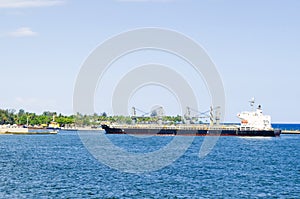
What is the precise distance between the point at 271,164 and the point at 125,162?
977 inches

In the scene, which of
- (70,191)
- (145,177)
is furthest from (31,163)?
(70,191)

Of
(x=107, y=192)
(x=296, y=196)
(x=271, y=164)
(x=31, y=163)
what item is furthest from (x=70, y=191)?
(x=271, y=164)

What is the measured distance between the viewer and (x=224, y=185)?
6219cm

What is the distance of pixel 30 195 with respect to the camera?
175 feet

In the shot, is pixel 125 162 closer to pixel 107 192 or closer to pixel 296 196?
pixel 107 192

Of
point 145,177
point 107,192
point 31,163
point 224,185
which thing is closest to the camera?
Answer: point 107,192

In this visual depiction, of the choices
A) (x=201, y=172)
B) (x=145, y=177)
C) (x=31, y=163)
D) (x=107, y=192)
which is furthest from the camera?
(x=31, y=163)

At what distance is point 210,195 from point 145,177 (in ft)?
49.1

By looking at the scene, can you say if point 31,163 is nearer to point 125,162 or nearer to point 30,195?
point 125,162

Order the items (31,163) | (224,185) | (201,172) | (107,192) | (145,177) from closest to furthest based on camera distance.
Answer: (107,192) → (224,185) → (145,177) → (201,172) → (31,163)

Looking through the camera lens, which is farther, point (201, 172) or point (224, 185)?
point (201, 172)

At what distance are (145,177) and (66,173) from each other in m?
11.0

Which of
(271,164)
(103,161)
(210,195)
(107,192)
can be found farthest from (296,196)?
(103,161)

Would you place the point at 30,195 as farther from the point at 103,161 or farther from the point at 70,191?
the point at 103,161
